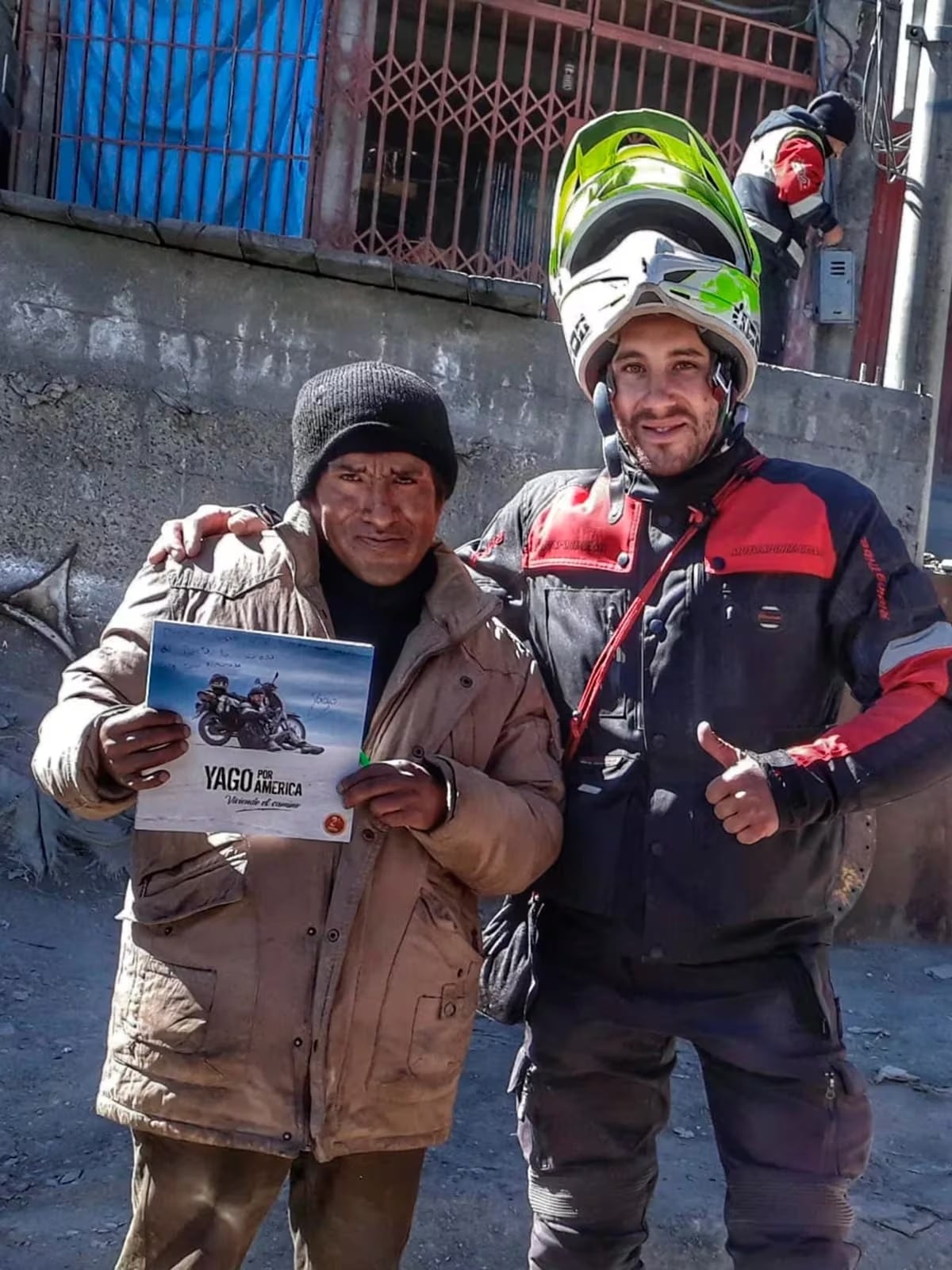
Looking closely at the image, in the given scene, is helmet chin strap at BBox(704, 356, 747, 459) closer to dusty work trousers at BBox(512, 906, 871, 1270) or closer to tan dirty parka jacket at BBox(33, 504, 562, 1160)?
tan dirty parka jacket at BBox(33, 504, 562, 1160)

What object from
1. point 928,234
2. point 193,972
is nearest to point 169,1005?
point 193,972

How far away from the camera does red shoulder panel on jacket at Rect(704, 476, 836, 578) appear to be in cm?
235

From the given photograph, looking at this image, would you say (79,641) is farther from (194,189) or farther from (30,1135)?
(194,189)

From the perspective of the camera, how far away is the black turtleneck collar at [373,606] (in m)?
2.30

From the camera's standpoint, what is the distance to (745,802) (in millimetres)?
2154

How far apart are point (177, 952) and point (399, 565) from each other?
74 cm

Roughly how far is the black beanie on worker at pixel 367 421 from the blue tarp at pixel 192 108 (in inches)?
199

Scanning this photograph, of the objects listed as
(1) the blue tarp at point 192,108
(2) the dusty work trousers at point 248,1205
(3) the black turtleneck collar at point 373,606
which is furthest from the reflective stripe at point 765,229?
(2) the dusty work trousers at point 248,1205

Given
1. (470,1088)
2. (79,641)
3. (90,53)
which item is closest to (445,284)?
(79,641)

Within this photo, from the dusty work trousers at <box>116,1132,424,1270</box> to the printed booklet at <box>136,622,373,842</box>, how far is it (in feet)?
1.90

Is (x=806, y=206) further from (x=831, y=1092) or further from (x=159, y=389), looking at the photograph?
(x=831, y=1092)

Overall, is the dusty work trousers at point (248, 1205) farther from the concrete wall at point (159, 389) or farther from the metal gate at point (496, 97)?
the metal gate at point (496, 97)

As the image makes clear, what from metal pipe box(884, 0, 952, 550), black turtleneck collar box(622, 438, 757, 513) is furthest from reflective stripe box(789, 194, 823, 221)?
black turtleneck collar box(622, 438, 757, 513)

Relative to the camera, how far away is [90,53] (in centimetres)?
680
